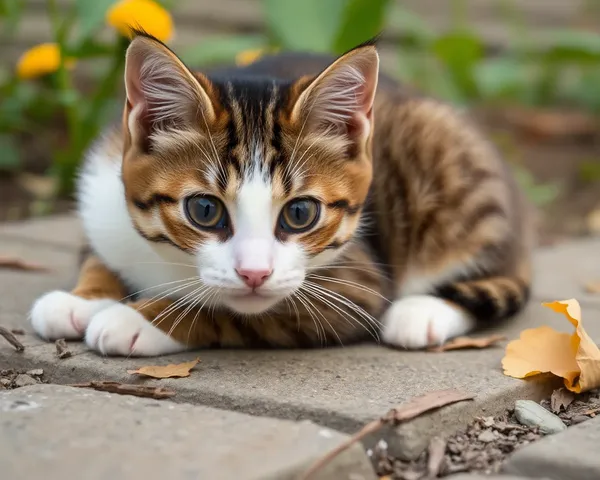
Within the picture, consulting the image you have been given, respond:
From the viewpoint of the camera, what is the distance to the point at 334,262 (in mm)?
2342

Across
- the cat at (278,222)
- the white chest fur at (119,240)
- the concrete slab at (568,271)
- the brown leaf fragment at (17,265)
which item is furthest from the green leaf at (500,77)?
the white chest fur at (119,240)

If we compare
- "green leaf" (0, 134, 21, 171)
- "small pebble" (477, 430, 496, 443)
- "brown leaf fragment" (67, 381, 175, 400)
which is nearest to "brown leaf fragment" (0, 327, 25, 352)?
"brown leaf fragment" (67, 381, 175, 400)

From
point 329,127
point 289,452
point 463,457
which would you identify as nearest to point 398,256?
point 329,127

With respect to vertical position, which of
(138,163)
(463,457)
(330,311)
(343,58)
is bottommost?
(463,457)

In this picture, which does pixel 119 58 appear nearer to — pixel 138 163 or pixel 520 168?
pixel 138 163

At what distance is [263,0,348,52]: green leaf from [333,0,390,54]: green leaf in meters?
0.12

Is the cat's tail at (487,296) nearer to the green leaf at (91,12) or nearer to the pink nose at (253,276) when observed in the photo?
the pink nose at (253,276)

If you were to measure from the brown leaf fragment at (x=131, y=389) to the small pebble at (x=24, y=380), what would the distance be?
0.14m

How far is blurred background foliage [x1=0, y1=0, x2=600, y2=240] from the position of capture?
3.79 metres

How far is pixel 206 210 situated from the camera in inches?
79.1

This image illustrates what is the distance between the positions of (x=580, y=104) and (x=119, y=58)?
12.7ft

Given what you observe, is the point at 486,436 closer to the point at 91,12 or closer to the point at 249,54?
the point at 91,12

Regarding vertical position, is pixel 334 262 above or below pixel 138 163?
below

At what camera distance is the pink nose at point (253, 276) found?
1.91 metres
